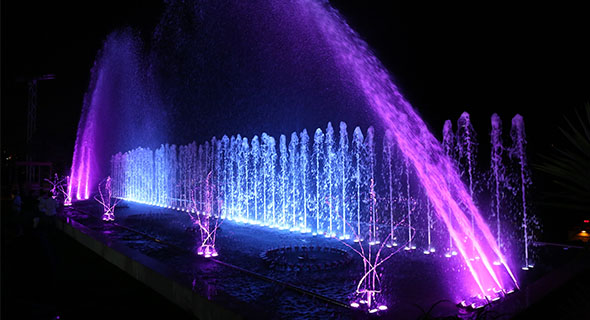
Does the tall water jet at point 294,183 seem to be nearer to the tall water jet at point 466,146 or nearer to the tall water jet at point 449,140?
the tall water jet at point 449,140

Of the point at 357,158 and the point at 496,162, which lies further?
the point at 357,158

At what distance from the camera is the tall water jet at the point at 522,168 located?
29.3ft

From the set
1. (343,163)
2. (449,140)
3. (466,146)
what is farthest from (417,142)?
(343,163)

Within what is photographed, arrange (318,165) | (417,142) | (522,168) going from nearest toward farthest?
(522,168) → (417,142) → (318,165)

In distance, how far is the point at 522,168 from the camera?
12.4m

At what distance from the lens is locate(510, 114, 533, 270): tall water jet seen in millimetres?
8931

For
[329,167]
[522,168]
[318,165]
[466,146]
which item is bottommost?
[522,168]

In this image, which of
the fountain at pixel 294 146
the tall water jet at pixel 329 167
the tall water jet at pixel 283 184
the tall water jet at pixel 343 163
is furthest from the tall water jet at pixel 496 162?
the tall water jet at pixel 283 184

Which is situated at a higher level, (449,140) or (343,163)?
(449,140)

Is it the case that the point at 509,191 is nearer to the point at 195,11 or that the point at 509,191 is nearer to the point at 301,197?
the point at 301,197

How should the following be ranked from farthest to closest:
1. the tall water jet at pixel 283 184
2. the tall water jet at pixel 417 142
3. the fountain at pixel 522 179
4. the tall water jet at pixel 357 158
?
the tall water jet at pixel 357 158
the tall water jet at pixel 283 184
the tall water jet at pixel 417 142
the fountain at pixel 522 179

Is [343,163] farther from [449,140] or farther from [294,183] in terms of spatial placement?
[449,140]

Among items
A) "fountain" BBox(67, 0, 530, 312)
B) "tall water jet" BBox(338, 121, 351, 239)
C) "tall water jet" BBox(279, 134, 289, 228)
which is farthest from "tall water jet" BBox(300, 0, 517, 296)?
"tall water jet" BBox(279, 134, 289, 228)

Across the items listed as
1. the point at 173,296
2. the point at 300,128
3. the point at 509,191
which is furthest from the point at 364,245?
the point at 300,128
